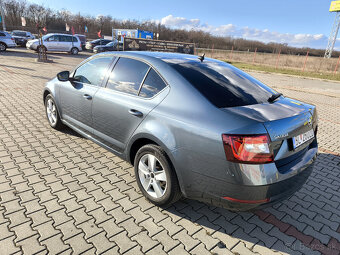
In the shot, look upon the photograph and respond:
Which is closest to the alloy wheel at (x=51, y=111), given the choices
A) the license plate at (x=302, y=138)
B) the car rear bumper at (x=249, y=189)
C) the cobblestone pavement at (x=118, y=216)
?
the cobblestone pavement at (x=118, y=216)

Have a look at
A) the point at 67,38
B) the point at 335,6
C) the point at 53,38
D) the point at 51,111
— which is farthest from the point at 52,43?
the point at 335,6

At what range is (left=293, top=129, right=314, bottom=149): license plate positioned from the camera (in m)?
2.29

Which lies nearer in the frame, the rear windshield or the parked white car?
the rear windshield

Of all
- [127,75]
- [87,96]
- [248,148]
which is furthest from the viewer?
[87,96]

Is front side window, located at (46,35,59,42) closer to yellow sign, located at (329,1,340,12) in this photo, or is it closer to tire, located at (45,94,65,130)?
tire, located at (45,94,65,130)

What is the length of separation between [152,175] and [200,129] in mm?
904

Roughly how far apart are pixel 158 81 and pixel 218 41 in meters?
67.5

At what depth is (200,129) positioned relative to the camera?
7.07 feet

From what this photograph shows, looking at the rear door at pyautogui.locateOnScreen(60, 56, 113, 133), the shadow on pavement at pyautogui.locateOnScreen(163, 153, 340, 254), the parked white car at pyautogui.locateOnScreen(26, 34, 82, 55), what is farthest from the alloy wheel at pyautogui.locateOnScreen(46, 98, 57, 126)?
the parked white car at pyautogui.locateOnScreen(26, 34, 82, 55)

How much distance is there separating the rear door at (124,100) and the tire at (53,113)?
4.95 feet

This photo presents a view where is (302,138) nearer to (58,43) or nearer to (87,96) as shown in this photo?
(87,96)

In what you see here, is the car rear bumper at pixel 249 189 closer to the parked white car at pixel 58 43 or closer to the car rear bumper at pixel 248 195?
the car rear bumper at pixel 248 195

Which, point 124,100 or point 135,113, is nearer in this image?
point 135,113

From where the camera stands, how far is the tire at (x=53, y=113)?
4.54 meters
